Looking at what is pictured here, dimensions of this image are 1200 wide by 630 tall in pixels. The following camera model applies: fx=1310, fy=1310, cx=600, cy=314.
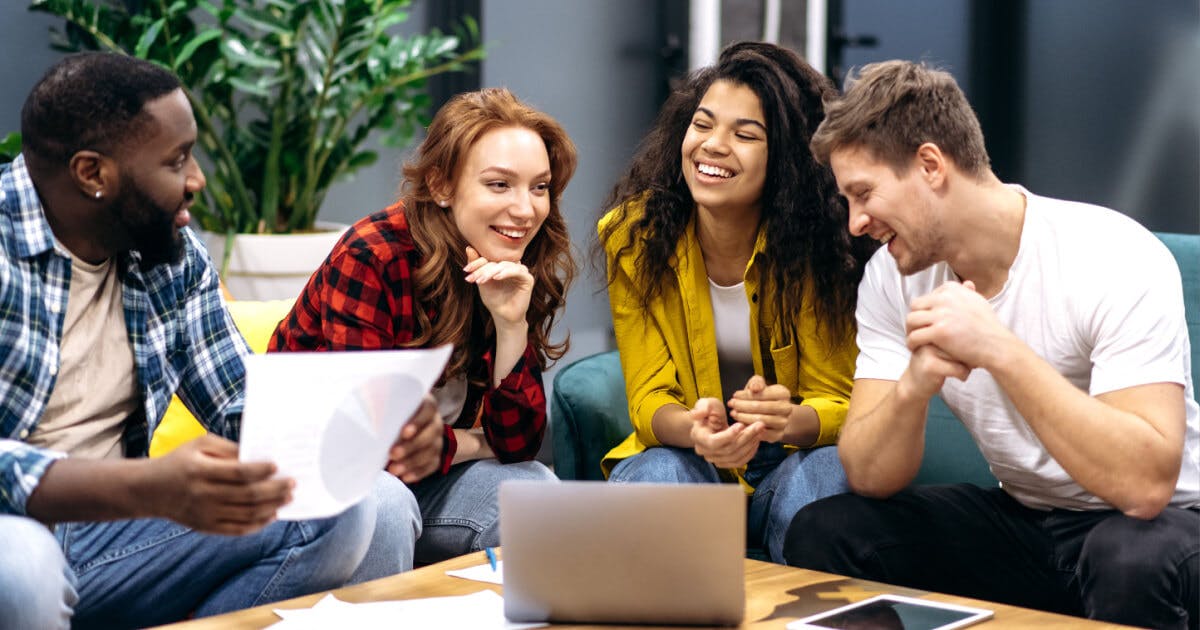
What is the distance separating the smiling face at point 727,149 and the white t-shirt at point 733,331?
6.6 inches

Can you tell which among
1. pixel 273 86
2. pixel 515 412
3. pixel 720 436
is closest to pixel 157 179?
pixel 515 412

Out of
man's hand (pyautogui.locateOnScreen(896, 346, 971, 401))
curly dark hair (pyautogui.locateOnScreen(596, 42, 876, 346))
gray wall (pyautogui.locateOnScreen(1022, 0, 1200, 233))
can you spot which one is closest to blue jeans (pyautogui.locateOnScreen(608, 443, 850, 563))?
curly dark hair (pyautogui.locateOnScreen(596, 42, 876, 346))

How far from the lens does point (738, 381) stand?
2.55 m

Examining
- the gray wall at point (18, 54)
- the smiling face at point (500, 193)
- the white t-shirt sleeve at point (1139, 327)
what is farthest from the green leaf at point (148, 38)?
the white t-shirt sleeve at point (1139, 327)

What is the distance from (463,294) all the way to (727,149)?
56cm

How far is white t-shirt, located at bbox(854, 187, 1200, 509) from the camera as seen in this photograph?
188 cm

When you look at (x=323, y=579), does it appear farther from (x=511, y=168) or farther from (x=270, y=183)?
(x=270, y=183)

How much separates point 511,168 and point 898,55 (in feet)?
8.17

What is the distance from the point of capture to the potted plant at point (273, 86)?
3.42 metres

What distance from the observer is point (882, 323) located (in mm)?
2189

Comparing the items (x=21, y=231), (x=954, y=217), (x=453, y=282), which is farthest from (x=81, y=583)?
(x=954, y=217)

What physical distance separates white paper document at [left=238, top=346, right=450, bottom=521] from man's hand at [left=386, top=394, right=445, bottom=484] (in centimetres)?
28

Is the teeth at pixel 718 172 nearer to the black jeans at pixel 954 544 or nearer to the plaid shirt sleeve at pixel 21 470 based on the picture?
the black jeans at pixel 954 544

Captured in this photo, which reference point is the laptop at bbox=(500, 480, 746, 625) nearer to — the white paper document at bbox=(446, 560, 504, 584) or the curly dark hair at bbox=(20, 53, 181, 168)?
the white paper document at bbox=(446, 560, 504, 584)
